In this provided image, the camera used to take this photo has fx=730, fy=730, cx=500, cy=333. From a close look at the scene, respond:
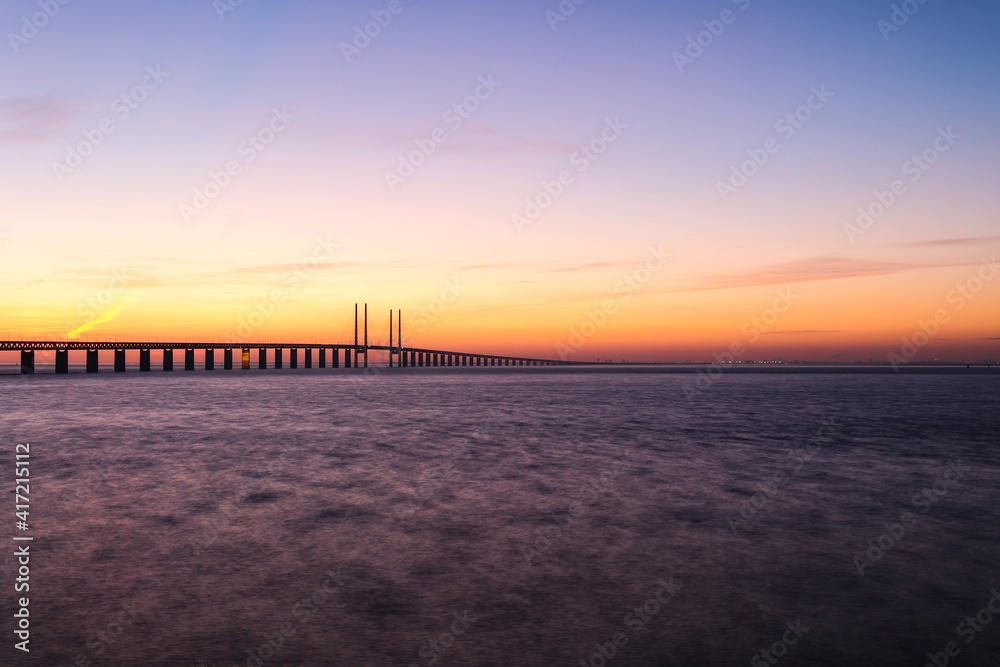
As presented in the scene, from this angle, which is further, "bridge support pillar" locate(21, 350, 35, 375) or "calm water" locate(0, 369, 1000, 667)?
"bridge support pillar" locate(21, 350, 35, 375)

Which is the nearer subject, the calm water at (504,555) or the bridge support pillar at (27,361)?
the calm water at (504,555)

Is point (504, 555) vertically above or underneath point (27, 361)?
underneath

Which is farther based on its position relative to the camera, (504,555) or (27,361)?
(27,361)

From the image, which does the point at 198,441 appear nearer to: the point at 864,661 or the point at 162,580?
the point at 162,580

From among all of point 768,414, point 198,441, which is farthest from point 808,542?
point 768,414
